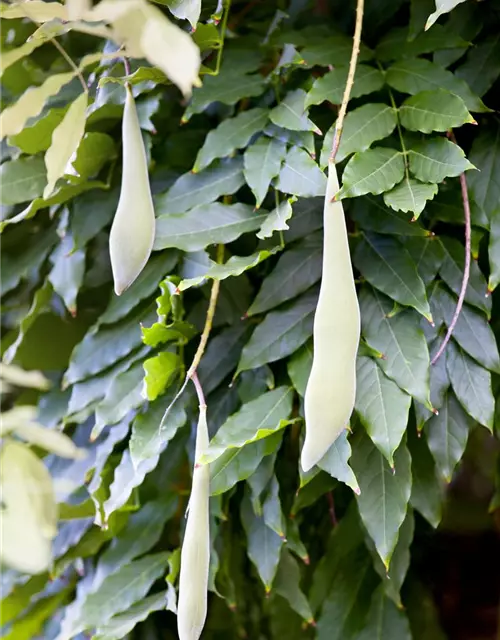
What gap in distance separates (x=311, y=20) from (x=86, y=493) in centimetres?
53

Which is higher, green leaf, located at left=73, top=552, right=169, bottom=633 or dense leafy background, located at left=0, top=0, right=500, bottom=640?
dense leafy background, located at left=0, top=0, right=500, bottom=640

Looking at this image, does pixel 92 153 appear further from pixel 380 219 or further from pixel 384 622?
pixel 384 622

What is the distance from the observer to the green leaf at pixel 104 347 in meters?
→ 0.61

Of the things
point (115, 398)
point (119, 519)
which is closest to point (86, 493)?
point (119, 519)

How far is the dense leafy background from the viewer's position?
1.72ft

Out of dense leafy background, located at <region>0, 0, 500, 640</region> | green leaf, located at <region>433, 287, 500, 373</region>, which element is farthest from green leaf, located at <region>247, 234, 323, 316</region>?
green leaf, located at <region>433, 287, 500, 373</region>

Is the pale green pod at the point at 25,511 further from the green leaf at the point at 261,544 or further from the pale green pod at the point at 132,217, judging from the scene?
the green leaf at the point at 261,544

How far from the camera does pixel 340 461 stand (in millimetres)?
480

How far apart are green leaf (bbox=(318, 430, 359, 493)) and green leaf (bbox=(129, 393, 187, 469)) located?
0.41 feet

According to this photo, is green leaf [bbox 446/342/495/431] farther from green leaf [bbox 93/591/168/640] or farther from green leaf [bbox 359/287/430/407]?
green leaf [bbox 93/591/168/640]

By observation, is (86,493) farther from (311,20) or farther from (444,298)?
(311,20)

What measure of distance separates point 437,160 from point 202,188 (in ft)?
0.65

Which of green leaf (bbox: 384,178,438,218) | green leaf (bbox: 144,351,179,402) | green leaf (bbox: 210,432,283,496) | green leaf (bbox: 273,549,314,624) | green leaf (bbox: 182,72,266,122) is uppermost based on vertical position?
green leaf (bbox: 182,72,266,122)

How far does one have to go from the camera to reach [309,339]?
558 mm
